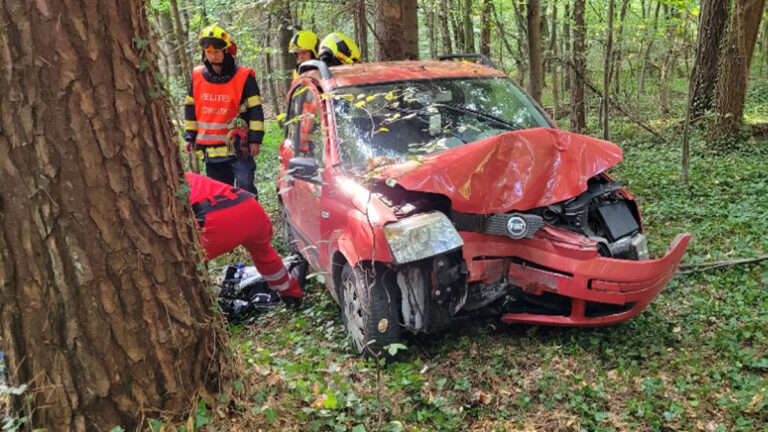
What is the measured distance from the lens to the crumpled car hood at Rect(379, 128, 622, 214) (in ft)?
11.7

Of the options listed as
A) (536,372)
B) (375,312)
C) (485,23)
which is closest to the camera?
(536,372)

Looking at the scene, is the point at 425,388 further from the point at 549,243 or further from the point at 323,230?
the point at 323,230

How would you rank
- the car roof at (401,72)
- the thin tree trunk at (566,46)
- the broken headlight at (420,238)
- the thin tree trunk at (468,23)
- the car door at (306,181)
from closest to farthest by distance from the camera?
the broken headlight at (420,238), the car door at (306,181), the car roof at (401,72), the thin tree trunk at (468,23), the thin tree trunk at (566,46)

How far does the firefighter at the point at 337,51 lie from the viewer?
6.78 metres

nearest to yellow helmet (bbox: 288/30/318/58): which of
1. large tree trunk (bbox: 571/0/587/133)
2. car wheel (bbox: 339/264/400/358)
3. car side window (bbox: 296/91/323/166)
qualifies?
car side window (bbox: 296/91/323/166)

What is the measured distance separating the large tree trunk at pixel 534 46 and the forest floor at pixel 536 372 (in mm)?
3547

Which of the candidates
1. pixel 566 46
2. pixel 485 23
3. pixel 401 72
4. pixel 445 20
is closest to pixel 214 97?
pixel 401 72

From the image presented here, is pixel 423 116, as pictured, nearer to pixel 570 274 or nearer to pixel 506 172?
pixel 506 172

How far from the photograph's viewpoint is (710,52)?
8.80 metres

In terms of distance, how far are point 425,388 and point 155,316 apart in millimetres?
1724

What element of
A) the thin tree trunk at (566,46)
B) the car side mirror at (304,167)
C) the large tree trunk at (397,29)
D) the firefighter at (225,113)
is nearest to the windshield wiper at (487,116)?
the car side mirror at (304,167)

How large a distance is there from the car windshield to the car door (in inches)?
11.1

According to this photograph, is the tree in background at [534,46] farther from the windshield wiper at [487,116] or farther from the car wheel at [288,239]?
the car wheel at [288,239]

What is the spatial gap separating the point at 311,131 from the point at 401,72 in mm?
927
